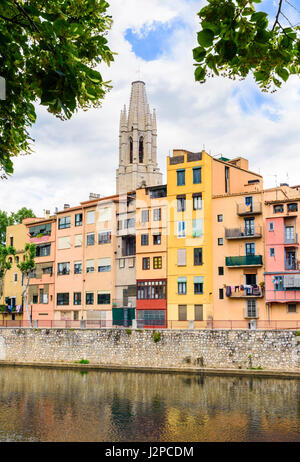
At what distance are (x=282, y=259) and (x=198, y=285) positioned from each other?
864cm

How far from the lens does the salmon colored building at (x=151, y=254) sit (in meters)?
49.6

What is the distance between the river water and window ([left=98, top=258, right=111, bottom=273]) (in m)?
17.2

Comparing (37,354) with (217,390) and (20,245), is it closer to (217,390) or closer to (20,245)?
(217,390)

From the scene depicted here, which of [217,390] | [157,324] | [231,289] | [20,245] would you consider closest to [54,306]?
[20,245]

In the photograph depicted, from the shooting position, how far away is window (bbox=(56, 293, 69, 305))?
57.7 meters

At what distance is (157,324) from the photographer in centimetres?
4469

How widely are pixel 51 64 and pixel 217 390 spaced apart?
93.7ft

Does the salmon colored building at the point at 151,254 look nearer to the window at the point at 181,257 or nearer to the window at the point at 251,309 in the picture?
A: the window at the point at 181,257

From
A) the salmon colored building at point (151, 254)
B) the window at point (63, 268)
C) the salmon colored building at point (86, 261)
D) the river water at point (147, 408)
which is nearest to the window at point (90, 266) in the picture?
the salmon colored building at point (86, 261)

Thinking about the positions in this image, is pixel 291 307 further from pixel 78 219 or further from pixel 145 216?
pixel 78 219

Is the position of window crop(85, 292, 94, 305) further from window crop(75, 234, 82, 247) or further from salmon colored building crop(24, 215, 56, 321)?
window crop(75, 234, 82, 247)

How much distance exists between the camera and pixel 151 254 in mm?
50938

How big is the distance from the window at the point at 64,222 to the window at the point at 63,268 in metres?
4.60

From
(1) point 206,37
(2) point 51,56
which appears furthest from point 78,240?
(1) point 206,37
